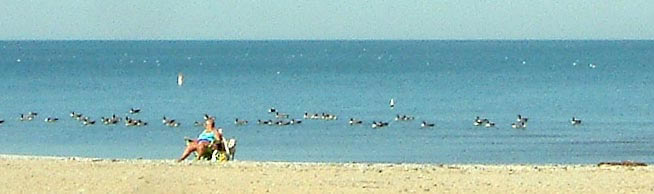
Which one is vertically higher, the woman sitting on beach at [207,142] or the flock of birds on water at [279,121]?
the flock of birds on water at [279,121]

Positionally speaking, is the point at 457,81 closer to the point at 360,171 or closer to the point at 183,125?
the point at 183,125

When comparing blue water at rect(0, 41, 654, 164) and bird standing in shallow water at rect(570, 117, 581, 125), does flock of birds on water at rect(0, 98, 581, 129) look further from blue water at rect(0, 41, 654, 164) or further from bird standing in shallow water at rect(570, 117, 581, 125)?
blue water at rect(0, 41, 654, 164)

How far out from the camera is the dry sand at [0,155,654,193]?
17141 millimetres

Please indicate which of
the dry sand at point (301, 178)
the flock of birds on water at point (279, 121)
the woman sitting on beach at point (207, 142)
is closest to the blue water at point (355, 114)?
the flock of birds on water at point (279, 121)

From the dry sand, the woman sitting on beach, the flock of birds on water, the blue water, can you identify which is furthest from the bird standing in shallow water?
the woman sitting on beach

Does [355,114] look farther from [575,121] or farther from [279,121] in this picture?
[575,121]

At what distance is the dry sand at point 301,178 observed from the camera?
17.1 metres

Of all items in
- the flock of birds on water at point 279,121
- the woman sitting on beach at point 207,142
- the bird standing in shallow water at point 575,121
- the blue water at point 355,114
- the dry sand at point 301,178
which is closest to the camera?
the dry sand at point 301,178

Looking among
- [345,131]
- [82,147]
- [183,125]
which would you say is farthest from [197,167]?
[183,125]

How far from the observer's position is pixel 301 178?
18.5m

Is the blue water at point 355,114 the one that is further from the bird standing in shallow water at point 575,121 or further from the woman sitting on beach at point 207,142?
the woman sitting on beach at point 207,142

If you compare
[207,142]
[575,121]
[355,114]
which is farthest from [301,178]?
[355,114]

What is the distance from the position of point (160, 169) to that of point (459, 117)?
102ft

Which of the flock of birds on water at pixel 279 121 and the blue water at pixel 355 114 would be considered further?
the flock of birds on water at pixel 279 121
